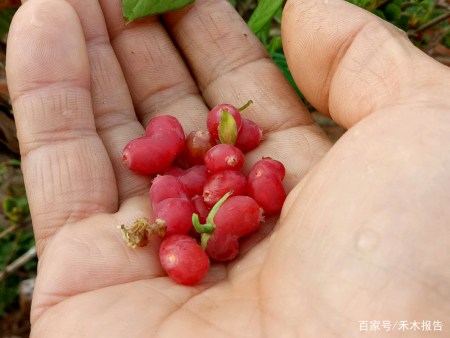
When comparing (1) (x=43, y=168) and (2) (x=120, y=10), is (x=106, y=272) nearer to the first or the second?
(1) (x=43, y=168)

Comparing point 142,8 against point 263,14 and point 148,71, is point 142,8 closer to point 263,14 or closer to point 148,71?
point 148,71

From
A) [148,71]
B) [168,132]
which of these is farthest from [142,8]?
[168,132]

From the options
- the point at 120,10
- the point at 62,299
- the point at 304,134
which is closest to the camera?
the point at 62,299

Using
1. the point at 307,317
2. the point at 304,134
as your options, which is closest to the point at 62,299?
the point at 307,317

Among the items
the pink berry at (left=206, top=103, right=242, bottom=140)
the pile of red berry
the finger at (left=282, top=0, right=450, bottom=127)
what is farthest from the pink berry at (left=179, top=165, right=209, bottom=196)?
the finger at (left=282, top=0, right=450, bottom=127)

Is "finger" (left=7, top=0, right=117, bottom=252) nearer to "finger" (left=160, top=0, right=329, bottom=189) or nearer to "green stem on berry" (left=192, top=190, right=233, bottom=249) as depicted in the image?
"green stem on berry" (left=192, top=190, right=233, bottom=249)
